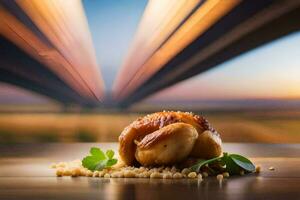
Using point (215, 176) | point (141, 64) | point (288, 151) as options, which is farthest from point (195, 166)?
point (141, 64)

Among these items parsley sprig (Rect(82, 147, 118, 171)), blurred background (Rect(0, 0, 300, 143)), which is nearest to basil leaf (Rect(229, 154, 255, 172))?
parsley sprig (Rect(82, 147, 118, 171))

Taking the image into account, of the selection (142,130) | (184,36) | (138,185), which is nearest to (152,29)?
(184,36)

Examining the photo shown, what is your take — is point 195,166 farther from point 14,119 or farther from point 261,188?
point 14,119

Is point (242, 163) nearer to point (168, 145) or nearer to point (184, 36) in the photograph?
point (168, 145)

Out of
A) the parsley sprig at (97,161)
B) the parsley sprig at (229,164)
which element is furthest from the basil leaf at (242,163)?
the parsley sprig at (97,161)

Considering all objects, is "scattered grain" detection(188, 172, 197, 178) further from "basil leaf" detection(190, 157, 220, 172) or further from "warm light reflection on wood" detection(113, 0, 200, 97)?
"warm light reflection on wood" detection(113, 0, 200, 97)

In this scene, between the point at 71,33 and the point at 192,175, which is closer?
the point at 192,175

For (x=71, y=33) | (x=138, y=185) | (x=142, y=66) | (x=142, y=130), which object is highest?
(x=71, y=33)

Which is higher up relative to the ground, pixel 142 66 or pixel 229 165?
pixel 142 66
